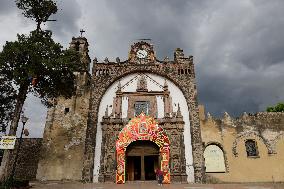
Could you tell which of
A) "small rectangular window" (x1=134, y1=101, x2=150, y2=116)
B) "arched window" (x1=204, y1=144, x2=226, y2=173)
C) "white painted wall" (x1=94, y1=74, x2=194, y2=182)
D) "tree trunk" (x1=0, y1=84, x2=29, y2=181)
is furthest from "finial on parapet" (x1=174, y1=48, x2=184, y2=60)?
"tree trunk" (x1=0, y1=84, x2=29, y2=181)

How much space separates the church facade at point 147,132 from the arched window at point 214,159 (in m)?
0.08

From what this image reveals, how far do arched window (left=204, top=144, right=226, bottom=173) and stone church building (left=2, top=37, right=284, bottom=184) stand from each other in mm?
83

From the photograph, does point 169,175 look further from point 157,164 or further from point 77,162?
point 77,162

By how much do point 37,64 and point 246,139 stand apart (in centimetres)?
1829

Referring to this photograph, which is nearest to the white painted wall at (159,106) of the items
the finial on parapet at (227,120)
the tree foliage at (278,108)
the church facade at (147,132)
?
the church facade at (147,132)

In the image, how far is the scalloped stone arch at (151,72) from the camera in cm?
2028

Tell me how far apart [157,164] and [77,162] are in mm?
6894

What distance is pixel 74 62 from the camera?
17203 mm

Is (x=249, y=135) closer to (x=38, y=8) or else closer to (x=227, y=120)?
(x=227, y=120)

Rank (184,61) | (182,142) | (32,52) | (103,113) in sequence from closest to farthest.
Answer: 1. (32,52)
2. (182,142)
3. (103,113)
4. (184,61)

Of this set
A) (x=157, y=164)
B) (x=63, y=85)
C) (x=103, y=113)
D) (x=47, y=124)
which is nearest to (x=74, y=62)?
(x=63, y=85)

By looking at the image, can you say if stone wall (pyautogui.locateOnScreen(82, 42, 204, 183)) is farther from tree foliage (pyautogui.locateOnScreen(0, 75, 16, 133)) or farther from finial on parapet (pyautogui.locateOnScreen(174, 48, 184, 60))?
tree foliage (pyautogui.locateOnScreen(0, 75, 16, 133))

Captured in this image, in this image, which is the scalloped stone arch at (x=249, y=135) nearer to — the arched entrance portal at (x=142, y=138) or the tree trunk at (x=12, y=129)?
the arched entrance portal at (x=142, y=138)

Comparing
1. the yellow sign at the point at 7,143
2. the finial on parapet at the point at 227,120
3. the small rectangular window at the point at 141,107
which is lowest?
the yellow sign at the point at 7,143
